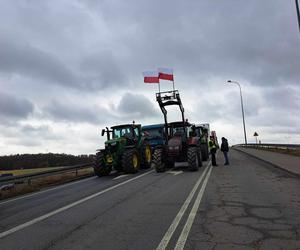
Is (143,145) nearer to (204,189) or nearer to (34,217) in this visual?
(204,189)

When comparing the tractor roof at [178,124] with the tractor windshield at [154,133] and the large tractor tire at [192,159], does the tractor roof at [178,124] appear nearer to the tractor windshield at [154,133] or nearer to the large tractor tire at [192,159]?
the large tractor tire at [192,159]

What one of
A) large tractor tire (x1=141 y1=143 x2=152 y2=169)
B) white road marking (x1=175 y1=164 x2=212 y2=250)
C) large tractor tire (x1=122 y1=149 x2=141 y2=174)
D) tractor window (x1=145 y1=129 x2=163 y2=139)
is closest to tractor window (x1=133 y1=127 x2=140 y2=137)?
large tractor tire (x1=141 y1=143 x2=152 y2=169)

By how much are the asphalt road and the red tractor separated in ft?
23.2

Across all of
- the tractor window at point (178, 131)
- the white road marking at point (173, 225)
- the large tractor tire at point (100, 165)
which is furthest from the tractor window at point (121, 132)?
the white road marking at point (173, 225)

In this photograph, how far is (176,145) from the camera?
1978 centimetres

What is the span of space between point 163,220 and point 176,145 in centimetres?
1242

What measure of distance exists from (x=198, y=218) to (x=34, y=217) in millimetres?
4036

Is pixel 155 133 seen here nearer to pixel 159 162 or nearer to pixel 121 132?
pixel 121 132

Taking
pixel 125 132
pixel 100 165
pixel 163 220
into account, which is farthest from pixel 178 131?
pixel 163 220

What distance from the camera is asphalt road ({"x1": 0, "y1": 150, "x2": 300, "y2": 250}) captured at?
5938mm

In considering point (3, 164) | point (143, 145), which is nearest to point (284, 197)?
point (143, 145)

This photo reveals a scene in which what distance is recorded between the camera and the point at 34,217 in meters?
8.55

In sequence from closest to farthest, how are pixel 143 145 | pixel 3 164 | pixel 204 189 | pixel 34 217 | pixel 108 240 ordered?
pixel 108 240, pixel 34 217, pixel 204 189, pixel 143 145, pixel 3 164

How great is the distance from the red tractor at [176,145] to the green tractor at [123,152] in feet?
4.58
